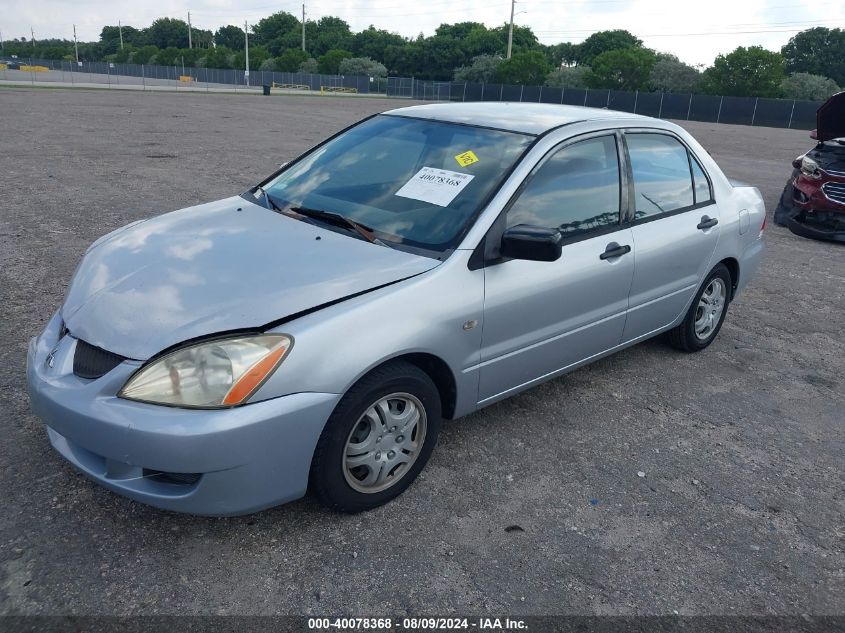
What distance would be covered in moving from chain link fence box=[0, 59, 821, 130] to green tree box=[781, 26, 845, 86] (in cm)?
4029

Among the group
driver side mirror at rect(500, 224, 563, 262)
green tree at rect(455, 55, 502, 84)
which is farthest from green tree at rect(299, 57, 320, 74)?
driver side mirror at rect(500, 224, 563, 262)

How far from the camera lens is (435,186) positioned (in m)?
3.56

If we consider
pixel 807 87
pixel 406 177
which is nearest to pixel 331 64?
pixel 807 87

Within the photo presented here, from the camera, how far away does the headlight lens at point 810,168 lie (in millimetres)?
9406

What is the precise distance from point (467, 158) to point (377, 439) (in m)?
1.58

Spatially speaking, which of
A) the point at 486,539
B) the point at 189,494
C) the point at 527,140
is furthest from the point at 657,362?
the point at 189,494

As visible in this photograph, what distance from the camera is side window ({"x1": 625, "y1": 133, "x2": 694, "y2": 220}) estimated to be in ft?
13.8

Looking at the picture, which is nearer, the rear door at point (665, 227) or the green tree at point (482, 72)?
the rear door at point (665, 227)

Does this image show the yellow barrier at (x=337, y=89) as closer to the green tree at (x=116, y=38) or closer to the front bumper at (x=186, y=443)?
the front bumper at (x=186, y=443)

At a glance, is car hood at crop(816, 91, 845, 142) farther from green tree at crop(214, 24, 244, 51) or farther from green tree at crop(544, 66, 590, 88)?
green tree at crop(214, 24, 244, 51)

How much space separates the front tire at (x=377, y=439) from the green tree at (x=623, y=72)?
6594cm

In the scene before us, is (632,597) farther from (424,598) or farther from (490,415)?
(490,415)

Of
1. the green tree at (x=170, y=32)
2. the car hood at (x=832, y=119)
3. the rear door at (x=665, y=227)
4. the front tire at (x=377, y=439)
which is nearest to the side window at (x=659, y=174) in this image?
the rear door at (x=665, y=227)

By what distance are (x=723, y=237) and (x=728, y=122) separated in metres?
46.3
